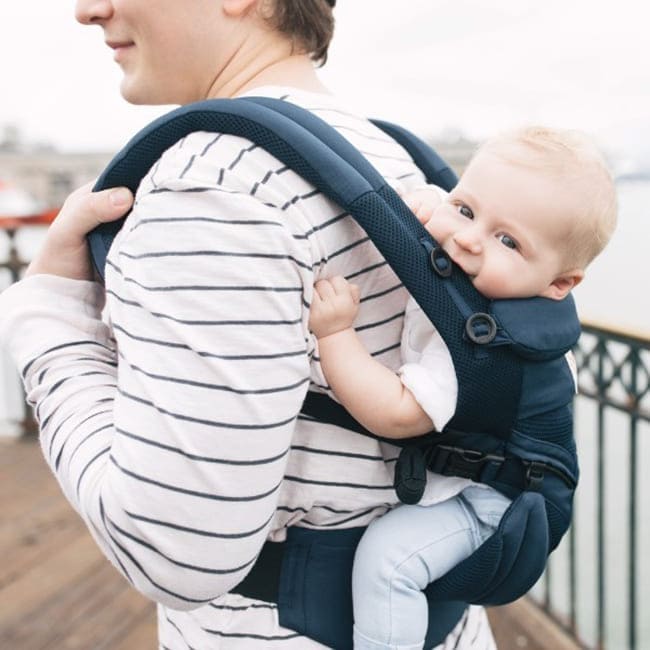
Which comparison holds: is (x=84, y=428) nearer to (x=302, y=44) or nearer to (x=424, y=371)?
(x=424, y=371)

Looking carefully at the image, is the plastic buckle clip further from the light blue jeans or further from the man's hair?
the man's hair

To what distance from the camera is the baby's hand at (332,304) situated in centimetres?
72

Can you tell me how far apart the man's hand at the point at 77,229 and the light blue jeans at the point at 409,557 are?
44cm

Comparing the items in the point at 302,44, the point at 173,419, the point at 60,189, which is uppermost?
the point at 302,44

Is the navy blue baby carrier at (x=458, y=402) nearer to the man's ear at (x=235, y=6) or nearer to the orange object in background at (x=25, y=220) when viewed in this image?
the man's ear at (x=235, y=6)

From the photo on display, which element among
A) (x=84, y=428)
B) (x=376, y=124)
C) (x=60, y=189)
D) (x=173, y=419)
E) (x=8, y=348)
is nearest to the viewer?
(x=173, y=419)

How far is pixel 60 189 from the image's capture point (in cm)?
2005

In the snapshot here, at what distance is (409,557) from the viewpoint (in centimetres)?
81

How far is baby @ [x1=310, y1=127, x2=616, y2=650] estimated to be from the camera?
766mm

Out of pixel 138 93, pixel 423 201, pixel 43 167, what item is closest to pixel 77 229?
pixel 138 93

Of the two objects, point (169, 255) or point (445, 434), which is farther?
point (445, 434)

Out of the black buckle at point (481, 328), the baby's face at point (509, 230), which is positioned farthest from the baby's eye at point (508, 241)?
the black buckle at point (481, 328)

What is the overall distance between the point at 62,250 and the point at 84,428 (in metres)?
0.25

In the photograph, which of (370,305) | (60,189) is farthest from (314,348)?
(60,189)
